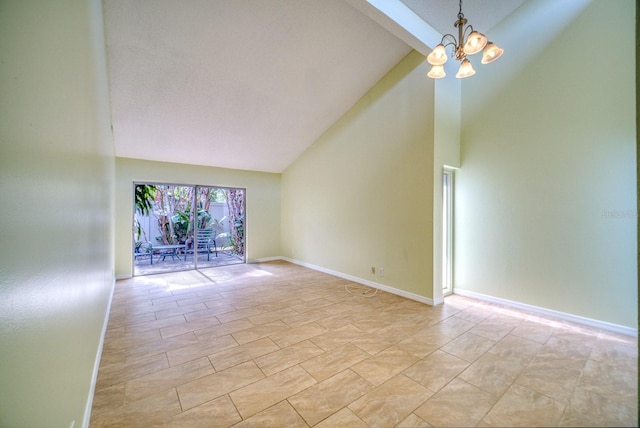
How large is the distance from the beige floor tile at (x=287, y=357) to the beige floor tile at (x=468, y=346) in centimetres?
126

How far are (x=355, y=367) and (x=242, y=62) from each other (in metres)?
4.01

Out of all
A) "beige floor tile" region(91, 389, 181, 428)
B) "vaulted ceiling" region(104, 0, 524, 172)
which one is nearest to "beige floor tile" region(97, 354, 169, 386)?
"beige floor tile" region(91, 389, 181, 428)

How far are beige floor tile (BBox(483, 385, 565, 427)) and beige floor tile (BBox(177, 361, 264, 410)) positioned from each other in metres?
1.66

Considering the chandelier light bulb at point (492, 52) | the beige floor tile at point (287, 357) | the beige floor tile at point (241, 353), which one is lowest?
the beige floor tile at point (241, 353)

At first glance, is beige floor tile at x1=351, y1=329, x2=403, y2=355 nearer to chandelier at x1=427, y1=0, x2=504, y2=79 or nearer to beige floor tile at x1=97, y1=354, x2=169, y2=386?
beige floor tile at x1=97, y1=354, x2=169, y2=386

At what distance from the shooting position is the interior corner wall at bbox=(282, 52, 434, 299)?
371cm

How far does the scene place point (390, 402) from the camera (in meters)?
1.75

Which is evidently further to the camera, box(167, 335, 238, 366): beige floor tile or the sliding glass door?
the sliding glass door

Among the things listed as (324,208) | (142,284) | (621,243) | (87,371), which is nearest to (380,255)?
(324,208)

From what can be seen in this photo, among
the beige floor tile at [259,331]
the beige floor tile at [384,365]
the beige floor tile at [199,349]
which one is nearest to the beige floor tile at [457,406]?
the beige floor tile at [384,365]

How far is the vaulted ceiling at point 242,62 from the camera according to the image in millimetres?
2961

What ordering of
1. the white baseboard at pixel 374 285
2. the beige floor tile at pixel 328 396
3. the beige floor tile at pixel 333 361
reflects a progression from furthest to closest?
the white baseboard at pixel 374 285
the beige floor tile at pixel 333 361
the beige floor tile at pixel 328 396

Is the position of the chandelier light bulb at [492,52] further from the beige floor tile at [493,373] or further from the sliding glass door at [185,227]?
the sliding glass door at [185,227]

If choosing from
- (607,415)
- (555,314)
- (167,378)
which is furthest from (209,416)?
(555,314)
